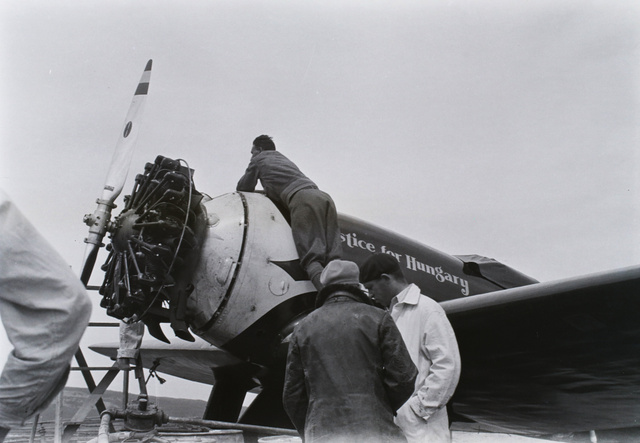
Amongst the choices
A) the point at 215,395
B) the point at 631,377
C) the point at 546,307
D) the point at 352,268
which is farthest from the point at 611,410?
the point at 352,268

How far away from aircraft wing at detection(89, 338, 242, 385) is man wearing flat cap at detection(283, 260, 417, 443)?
3790mm

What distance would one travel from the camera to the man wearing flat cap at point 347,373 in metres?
2.65

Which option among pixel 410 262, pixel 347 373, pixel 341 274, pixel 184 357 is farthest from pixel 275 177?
pixel 184 357

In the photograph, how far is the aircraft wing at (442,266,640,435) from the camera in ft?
14.6

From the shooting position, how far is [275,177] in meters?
5.21

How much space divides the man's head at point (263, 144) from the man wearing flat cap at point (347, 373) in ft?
9.05

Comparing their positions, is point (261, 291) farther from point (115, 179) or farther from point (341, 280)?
point (341, 280)

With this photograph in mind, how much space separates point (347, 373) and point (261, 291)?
6.75 feet

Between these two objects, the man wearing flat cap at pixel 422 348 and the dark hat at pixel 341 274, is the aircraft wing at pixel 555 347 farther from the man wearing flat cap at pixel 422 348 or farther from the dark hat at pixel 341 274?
the dark hat at pixel 341 274

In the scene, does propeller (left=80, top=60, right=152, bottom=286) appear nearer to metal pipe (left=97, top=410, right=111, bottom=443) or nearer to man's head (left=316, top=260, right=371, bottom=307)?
metal pipe (left=97, top=410, right=111, bottom=443)

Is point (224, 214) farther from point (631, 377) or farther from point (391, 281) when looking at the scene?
point (631, 377)

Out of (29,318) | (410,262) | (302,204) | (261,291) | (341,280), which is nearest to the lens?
(29,318)

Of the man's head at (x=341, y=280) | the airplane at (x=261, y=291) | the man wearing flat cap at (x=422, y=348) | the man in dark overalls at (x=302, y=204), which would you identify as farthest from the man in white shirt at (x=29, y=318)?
the man in dark overalls at (x=302, y=204)

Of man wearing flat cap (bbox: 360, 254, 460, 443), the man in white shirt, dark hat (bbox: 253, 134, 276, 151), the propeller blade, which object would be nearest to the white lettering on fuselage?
dark hat (bbox: 253, 134, 276, 151)
